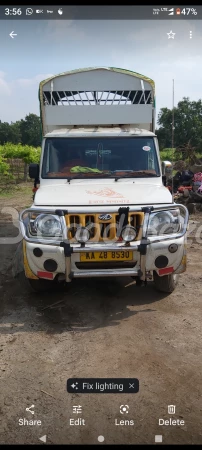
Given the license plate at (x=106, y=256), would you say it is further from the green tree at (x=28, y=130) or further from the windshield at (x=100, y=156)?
the green tree at (x=28, y=130)

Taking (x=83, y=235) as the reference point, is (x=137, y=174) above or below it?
above

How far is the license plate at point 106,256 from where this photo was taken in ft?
12.6

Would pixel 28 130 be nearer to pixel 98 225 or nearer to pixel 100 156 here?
pixel 100 156

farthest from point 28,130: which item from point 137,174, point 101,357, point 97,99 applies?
point 101,357

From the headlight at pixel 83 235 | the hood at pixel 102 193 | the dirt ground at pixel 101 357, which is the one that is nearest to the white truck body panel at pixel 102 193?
the hood at pixel 102 193

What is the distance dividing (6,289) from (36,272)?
3.89ft

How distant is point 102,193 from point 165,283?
4.37 ft

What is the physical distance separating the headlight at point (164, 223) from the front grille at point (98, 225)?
13 cm

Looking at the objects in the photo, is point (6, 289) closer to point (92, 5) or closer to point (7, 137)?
point (92, 5)

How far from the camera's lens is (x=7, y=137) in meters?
60.0

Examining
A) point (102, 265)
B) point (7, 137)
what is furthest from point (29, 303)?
point (7, 137)

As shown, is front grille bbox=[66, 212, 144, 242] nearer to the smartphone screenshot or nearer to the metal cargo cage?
the smartphone screenshot

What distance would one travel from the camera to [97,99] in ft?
19.7

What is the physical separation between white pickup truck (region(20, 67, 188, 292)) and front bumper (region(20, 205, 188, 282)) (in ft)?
0.03
